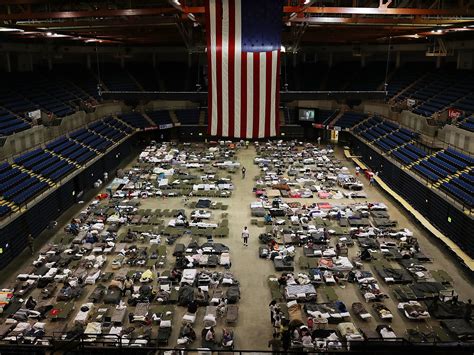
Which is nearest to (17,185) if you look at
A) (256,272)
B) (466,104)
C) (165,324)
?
(165,324)

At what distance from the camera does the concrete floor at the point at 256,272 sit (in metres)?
15.2

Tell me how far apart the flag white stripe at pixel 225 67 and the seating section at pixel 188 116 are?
36.5 meters

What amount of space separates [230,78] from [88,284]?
11879mm

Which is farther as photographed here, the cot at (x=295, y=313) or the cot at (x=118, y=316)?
the cot at (x=118, y=316)

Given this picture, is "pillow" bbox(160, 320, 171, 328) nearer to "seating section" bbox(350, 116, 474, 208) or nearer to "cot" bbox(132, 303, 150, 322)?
"cot" bbox(132, 303, 150, 322)

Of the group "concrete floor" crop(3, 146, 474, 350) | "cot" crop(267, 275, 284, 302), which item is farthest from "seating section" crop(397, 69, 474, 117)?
"cot" crop(267, 275, 284, 302)

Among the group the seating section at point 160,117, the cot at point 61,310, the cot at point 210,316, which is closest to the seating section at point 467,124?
the cot at point 210,316

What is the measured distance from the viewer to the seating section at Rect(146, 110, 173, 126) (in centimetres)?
4574

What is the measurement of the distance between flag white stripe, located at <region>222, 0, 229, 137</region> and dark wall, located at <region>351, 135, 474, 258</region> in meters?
14.4

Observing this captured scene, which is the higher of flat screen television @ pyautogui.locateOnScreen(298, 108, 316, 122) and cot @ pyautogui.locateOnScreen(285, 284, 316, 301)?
flat screen television @ pyautogui.locateOnScreen(298, 108, 316, 122)

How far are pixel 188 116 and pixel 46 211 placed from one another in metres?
25.8

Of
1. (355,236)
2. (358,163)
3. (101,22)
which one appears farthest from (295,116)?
(101,22)

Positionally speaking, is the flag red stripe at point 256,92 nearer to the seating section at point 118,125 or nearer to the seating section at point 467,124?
the seating section at point 467,124

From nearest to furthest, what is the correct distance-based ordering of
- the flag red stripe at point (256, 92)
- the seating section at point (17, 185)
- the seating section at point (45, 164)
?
the flag red stripe at point (256, 92) → the seating section at point (17, 185) → the seating section at point (45, 164)
